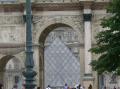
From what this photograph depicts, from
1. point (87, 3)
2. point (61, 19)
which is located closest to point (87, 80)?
point (61, 19)

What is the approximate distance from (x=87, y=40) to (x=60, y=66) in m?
21.0

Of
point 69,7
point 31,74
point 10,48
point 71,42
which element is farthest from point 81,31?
point 71,42

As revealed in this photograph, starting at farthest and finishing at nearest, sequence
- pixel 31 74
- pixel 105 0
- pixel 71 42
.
Result: pixel 71 42 → pixel 105 0 → pixel 31 74

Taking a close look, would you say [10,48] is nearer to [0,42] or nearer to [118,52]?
[0,42]

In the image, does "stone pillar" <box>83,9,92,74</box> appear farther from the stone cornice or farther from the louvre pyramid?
the louvre pyramid

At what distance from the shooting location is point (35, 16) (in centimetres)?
4591

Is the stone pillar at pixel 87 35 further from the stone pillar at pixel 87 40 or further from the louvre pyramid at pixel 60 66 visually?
Result: the louvre pyramid at pixel 60 66

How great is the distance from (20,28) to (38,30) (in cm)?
127

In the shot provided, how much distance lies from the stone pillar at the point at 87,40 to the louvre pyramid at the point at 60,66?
17155 millimetres

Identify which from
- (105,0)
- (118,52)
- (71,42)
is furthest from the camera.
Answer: (71,42)

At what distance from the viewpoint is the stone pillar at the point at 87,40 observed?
44531mm

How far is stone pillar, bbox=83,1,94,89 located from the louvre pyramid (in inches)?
675

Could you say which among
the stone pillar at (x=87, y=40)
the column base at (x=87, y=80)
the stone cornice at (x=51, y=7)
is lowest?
the column base at (x=87, y=80)

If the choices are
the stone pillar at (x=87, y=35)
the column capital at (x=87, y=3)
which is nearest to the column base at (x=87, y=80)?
the stone pillar at (x=87, y=35)
